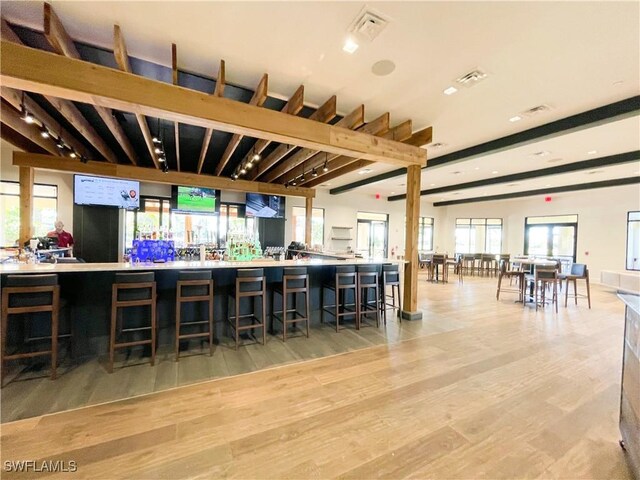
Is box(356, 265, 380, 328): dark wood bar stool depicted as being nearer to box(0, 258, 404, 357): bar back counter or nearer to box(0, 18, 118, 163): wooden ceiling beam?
box(0, 258, 404, 357): bar back counter

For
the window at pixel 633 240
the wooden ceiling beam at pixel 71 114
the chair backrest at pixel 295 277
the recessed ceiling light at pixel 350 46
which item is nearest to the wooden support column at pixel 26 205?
the wooden ceiling beam at pixel 71 114

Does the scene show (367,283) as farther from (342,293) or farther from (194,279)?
(194,279)

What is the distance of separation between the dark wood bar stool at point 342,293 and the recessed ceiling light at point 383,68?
2566 millimetres

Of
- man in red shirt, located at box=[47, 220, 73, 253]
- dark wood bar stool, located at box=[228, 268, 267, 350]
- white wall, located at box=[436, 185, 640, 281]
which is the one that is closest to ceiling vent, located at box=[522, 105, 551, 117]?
dark wood bar stool, located at box=[228, 268, 267, 350]

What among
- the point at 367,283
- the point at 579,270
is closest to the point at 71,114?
the point at 367,283

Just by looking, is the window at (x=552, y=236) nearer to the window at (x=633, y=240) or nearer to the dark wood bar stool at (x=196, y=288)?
the window at (x=633, y=240)

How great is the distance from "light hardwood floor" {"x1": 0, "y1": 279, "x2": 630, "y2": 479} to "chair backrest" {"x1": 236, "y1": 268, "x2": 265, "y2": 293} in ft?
2.40

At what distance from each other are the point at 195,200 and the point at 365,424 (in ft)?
24.3

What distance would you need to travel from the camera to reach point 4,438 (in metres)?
1.78

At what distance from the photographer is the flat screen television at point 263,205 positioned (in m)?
8.52

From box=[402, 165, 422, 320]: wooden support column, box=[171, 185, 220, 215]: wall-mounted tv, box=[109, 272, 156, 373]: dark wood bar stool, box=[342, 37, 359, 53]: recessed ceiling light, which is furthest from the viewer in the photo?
box=[171, 185, 220, 215]: wall-mounted tv

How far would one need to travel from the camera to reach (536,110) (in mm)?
3830

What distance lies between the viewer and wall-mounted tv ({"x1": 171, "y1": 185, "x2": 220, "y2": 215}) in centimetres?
759

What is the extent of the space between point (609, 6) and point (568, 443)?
129 inches
